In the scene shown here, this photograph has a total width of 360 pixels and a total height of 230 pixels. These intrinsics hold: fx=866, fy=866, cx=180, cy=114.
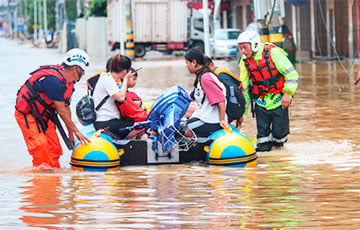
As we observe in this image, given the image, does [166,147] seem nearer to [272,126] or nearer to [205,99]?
[205,99]

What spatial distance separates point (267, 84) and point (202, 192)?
3079mm

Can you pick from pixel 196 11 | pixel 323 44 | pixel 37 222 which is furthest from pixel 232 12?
pixel 37 222

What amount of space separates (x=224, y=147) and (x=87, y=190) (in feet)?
6.30

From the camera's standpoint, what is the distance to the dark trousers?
1043cm

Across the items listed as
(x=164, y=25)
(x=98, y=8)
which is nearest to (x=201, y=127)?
(x=164, y=25)

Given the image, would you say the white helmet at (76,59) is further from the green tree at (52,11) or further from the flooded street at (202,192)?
the green tree at (52,11)

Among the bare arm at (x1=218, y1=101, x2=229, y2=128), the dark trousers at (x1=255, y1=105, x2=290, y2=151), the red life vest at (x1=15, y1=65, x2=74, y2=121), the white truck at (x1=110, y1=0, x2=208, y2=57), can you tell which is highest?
the white truck at (x1=110, y1=0, x2=208, y2=57)

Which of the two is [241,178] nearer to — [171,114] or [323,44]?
[171,114]

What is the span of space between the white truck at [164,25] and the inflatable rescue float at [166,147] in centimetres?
3226

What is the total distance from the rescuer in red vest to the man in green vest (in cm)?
212

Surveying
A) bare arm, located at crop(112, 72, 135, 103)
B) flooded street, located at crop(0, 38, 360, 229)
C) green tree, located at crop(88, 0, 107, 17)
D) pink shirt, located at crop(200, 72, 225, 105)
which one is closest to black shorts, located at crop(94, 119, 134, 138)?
bare arm, located at crop(112, 72, 135, 103)

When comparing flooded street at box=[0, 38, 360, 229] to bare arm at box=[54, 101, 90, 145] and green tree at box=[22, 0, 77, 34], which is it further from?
green tree at box=[22, 0, 77, 34]

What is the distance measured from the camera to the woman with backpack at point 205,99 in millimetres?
9312

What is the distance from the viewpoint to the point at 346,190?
24.2ft
